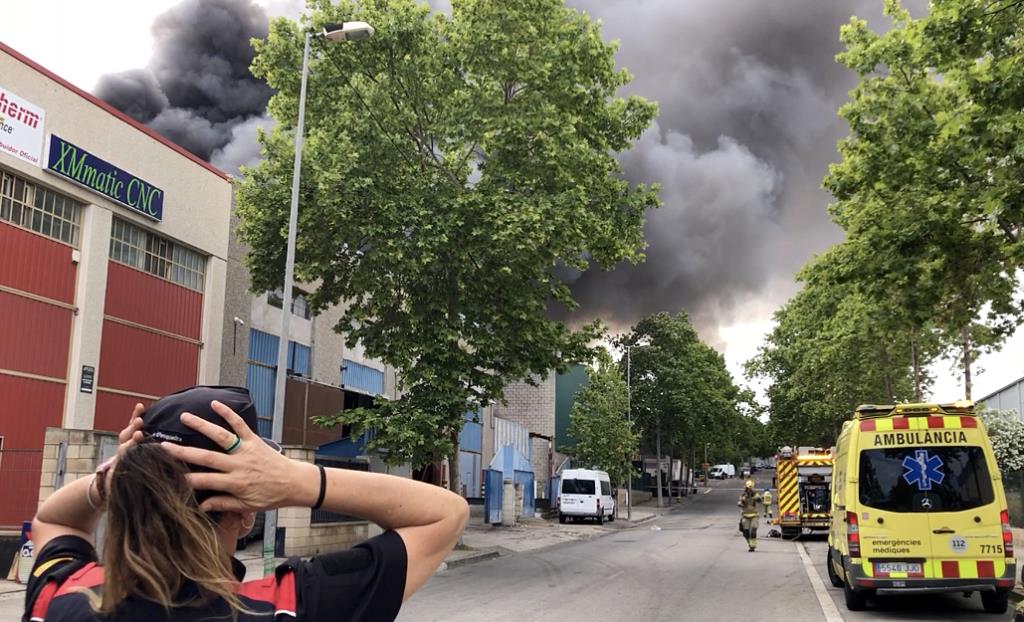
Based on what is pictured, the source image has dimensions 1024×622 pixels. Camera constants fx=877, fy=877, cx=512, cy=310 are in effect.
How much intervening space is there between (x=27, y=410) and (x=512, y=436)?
32.5 meters

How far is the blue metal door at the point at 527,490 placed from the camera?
4112 centimetres

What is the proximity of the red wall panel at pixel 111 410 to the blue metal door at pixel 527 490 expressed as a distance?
22.1 meters

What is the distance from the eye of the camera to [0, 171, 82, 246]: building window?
59.1 feet

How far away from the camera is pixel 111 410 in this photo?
20.9 meters

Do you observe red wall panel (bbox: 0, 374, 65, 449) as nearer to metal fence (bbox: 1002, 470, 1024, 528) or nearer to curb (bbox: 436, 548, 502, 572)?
curb (bbox: 436, 548, 502, 572)

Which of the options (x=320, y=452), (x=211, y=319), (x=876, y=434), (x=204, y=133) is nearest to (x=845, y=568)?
(x=876, y=434)

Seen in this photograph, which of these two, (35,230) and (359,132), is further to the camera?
(359,132)

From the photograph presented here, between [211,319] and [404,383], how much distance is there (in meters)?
7.66

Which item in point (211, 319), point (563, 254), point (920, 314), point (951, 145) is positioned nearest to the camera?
point (951, 145)

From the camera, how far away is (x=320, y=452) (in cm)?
2255

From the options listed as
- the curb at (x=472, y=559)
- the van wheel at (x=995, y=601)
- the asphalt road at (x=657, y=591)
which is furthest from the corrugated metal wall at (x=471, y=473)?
the van wheel at (x=995, y=601)

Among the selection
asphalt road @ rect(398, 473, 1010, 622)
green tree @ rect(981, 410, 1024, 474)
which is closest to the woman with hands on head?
asphalt road @ rect(398, 473, 1010, 622)

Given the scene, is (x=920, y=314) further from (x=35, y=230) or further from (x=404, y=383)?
(x=35, y=230)

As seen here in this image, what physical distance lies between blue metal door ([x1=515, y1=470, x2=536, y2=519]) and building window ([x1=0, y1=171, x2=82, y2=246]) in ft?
81.8
